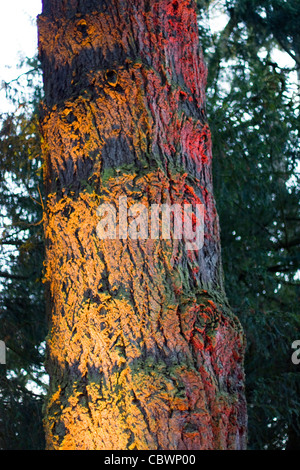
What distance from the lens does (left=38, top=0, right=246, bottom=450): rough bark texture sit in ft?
4.58

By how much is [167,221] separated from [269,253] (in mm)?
4961

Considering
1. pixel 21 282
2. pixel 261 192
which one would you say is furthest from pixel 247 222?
pixel 21 282

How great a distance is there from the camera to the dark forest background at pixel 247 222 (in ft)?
16.5

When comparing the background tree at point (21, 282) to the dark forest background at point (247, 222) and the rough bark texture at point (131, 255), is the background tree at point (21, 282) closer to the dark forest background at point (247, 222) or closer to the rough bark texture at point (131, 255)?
the dark forest background at point (247, 222)

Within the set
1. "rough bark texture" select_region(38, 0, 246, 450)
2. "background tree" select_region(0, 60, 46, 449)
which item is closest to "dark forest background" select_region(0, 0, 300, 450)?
"background tree" select_region(0, 60, 46, 449)

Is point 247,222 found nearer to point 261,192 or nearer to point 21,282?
point 261,192

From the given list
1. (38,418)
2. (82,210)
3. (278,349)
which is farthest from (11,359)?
(82,210)

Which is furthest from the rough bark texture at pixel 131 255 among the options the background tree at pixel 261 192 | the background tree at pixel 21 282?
the background tree at pixel 261 192

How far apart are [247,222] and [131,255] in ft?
14.9

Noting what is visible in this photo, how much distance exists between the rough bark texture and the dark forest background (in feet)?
8.98

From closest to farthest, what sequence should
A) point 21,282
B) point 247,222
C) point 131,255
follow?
1. point 131,255
2. point 21,282
3. point 247,222

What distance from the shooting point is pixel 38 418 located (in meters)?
5.09

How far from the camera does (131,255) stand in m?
1.50

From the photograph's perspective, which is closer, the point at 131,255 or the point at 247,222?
the point at 131,255
